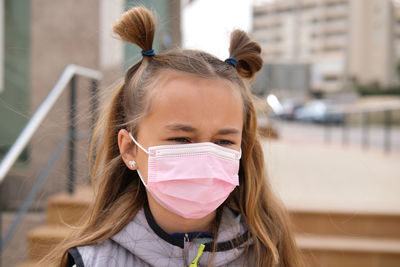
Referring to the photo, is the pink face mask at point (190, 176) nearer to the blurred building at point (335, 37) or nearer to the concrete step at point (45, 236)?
the concrete step at point (45, 236)

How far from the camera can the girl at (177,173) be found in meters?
1.42

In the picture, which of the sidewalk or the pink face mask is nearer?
the pink face mask

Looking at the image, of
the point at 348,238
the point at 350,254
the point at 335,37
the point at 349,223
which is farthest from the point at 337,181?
the point at 335,37

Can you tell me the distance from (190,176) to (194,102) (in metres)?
0.24

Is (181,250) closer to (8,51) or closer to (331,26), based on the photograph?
(8,51)

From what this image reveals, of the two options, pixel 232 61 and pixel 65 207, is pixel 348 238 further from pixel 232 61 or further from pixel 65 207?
pixel 232 61

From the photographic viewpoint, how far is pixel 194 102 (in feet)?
4.54

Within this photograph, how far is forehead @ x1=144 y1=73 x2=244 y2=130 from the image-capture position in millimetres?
1380

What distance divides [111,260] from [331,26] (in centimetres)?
7022

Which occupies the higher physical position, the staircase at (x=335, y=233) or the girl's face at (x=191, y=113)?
the girl's face at (x=191, y=113)

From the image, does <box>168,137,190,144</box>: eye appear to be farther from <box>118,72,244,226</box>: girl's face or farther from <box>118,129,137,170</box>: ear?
<box>118,129,137,170</box>: ear

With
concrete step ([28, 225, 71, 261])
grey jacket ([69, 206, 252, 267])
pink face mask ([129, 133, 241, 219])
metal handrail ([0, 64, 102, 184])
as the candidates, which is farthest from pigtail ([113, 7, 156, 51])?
concrete step ([28, 225, 71, 261])

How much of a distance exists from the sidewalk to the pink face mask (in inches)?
27.5

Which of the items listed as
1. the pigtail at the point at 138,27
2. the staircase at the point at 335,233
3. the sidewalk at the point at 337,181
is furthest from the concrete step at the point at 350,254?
the pigtail at the point at 138,27
